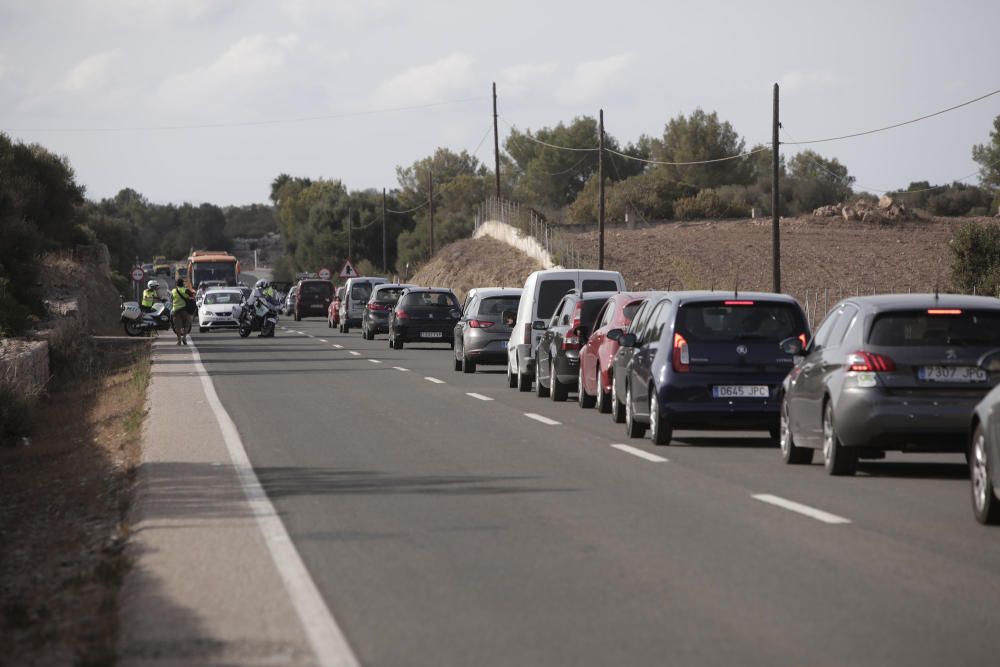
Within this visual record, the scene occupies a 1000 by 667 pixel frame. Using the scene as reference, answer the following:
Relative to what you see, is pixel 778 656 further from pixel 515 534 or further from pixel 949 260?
pixel 949 260

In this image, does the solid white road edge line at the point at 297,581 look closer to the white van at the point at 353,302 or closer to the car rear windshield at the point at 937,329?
the car rear windshield at the point at 937,329

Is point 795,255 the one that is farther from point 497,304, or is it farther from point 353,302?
point 497,304

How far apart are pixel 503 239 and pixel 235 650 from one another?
82710 millimetres

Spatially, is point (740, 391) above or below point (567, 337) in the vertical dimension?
below

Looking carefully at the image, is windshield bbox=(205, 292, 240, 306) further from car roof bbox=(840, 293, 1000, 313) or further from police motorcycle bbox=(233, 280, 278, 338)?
car roof bbox=(840, 293, 1000, 313)

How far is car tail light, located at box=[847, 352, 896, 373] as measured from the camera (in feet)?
44.3

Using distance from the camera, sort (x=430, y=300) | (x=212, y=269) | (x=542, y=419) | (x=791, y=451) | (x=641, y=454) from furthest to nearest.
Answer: (x=212, y=269) → (x=430, y=300) → (x=542, y=419) → (x=641, y=454) → (x=791, y=451)

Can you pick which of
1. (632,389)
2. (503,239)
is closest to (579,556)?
(632,389)

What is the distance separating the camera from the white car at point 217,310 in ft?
175

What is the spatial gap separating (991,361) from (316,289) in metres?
60.5

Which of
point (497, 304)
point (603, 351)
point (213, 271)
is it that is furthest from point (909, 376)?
point (213, 271)

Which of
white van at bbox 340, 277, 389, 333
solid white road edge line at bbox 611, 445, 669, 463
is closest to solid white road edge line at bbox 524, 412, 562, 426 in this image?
solid white road edge line at bbox 611, 445, 669, 463

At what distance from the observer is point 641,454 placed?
1584 centimetres

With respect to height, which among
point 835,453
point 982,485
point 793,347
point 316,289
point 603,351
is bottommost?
point 316,289
